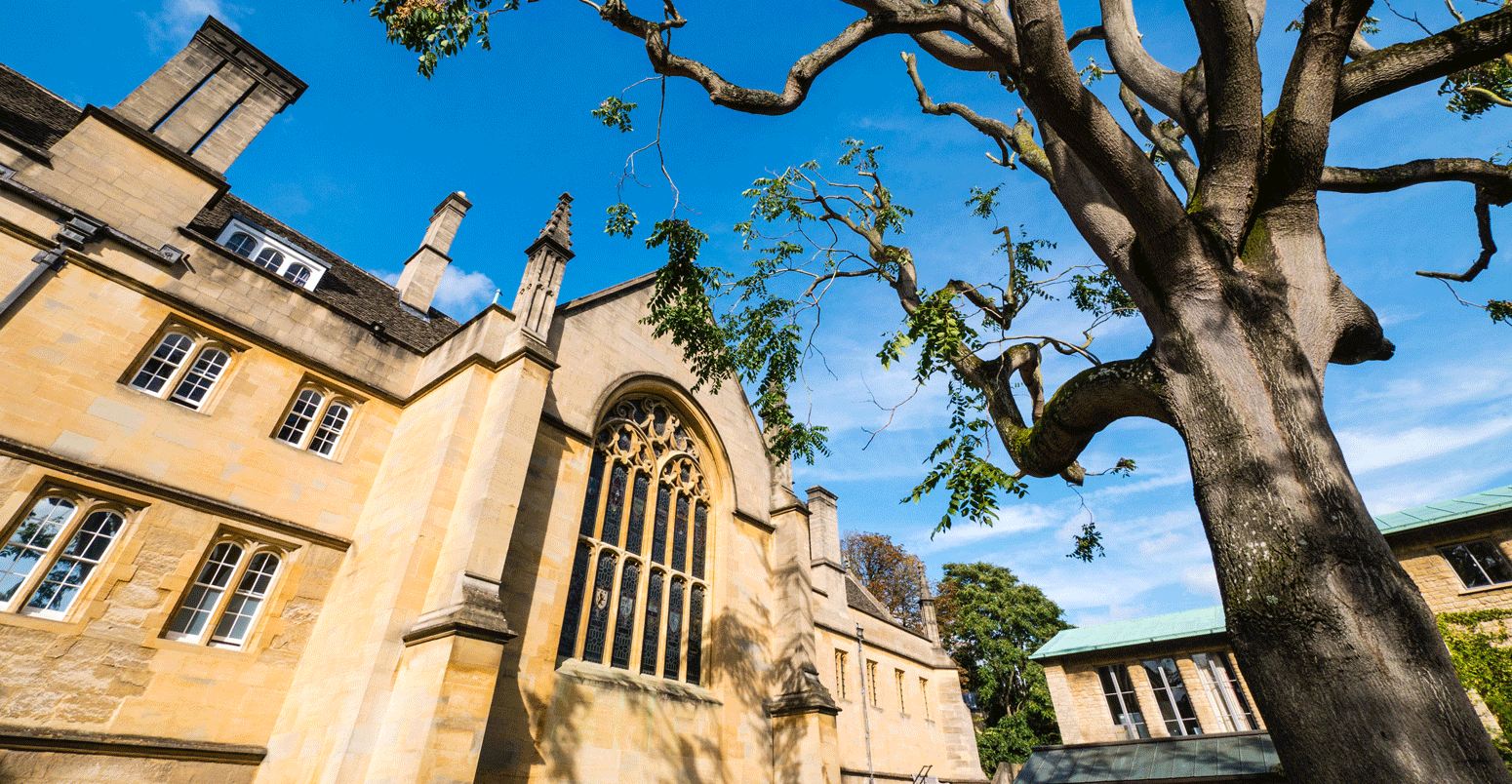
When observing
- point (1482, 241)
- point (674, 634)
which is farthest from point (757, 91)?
point (674, 634)

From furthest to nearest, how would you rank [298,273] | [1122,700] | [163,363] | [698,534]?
[1122,700]
[698,534]
[298,273]
[163,363]

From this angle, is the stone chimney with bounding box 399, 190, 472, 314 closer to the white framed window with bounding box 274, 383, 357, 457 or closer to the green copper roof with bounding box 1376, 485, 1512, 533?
the white framed window with bounding box 274, 383, 357, 457

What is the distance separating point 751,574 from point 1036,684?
22.6 m

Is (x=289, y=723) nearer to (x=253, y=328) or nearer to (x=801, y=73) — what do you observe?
(x=253, y=328)

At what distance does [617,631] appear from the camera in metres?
11.3

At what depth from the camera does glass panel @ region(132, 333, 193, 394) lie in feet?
28.8

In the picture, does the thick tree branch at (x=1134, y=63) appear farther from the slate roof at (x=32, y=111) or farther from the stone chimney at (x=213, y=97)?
Answer: the slate roof at (x=32, y=111)

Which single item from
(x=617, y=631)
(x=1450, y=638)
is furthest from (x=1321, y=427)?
(x=1450, y=638)

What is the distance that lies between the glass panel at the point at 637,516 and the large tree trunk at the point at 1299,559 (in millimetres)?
10052

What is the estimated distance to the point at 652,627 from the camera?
11.9 meters

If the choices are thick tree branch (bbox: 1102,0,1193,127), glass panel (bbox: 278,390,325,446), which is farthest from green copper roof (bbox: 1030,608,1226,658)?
glass panel (bbox: 278,390,325,446)

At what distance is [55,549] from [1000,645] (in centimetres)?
3403

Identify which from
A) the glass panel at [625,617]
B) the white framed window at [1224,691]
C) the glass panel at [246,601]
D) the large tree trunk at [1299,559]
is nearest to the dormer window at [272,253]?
the glass panel at [246,601]

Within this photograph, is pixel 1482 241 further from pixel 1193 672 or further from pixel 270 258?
pixel 1193 672
